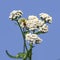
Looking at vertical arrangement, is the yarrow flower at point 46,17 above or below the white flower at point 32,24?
above

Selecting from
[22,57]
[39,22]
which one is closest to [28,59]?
[22,57]

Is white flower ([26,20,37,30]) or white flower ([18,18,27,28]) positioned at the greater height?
white flower ([18,18,27,28])

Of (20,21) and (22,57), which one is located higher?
(20,21)

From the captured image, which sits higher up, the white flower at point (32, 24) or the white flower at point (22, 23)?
the white flower at point (22, 23)

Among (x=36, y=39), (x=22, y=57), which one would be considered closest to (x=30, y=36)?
(x=36, y=39)

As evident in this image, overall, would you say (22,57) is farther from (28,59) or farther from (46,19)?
(46,19)

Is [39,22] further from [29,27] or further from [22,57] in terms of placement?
[22,57]

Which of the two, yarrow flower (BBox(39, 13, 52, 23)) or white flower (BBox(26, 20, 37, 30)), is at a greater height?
yarrow flower (BBox(39, 13, 52, 23))

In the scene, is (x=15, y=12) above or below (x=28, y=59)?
above

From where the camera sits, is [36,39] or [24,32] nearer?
[36,39]
